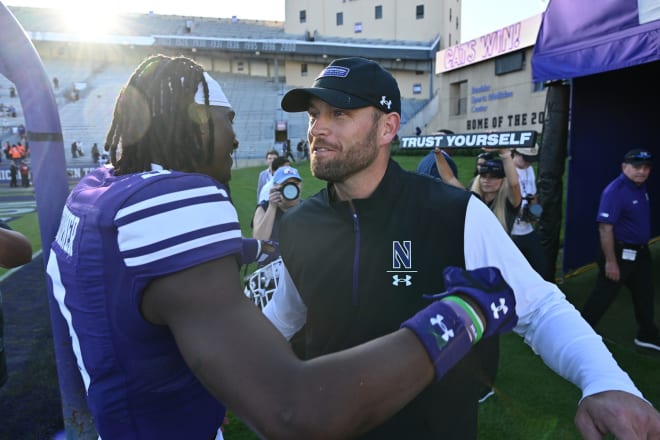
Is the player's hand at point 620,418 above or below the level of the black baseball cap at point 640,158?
below

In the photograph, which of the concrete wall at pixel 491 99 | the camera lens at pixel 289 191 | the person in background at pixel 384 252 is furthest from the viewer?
the concrete wall at pixel 491 99

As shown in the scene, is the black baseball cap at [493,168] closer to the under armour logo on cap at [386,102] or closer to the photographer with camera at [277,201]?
the photographer with camera at [277,201]

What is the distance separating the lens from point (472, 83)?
26.4m

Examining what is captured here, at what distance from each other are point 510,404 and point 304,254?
295cm

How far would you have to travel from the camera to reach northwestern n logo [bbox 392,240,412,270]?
5.84ft

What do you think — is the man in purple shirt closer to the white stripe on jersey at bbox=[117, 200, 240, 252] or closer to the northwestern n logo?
the northwestern n logo

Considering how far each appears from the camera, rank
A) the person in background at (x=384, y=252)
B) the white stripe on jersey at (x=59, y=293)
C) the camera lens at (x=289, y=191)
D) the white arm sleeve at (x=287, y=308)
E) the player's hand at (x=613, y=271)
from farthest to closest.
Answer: the player's hand at (x=613, y=271) → the camera lens at (x=289, y=191) → the white arm sleeve at (x=287, y=308) → the person in background at (x=384, y=252) → the white stripe on jersey at (x=59, y=293)

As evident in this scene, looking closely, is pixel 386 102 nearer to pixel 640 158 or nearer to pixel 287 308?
pixel 287 308

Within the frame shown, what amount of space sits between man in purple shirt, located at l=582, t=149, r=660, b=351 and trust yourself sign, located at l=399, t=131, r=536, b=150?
2.28m

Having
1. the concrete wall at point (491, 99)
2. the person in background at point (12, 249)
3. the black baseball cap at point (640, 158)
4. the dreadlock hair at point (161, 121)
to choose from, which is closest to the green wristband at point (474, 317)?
the dreadlock hair at point (161, 121)

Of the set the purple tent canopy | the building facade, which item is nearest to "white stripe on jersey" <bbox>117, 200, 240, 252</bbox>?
the purple tent canopy

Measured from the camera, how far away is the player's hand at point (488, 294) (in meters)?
1.09

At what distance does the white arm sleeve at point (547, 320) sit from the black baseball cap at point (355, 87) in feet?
1.85

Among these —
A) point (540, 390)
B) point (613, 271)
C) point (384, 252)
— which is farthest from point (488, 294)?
point (613, 271)
